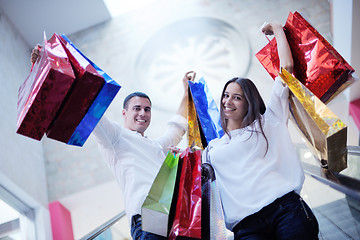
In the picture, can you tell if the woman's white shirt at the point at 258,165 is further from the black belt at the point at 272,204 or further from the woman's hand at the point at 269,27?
the woman's hand at the point at 269,27

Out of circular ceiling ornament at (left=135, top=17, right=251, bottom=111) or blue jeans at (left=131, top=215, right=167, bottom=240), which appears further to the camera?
circular ceiling ornament at (left=135, top=17, right=251, bottom=111)

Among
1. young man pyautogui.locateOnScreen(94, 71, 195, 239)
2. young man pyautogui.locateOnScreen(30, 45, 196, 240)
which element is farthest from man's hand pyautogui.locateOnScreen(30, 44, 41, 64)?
young man pyautogui.locateOnScreen(94, 71, 195, 239)

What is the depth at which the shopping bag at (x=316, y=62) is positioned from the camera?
4.62 feet

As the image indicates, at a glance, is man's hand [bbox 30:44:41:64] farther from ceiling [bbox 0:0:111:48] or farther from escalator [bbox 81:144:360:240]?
ceiling [bbox 0:0:111:48]

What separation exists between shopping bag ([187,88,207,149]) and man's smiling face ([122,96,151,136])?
26 cm

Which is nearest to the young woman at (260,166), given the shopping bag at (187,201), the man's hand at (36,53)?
the shopping bag at (187,201)

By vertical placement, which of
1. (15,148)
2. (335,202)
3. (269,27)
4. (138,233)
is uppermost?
(15,148)

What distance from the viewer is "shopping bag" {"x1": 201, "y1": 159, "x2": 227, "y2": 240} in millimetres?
1305

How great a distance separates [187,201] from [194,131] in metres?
0.72

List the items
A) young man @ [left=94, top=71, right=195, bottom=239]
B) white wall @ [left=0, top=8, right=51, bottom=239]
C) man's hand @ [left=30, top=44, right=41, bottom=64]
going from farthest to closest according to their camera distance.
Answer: white wall @ [left=0, top=8, right=51, bottom=239]
young man @ [left=94, top=71, right=195, bottom=239]
man's hand @ [left=30, top=44, right=41, bottom=64]

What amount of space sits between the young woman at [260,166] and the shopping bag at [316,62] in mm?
57

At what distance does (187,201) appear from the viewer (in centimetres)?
131

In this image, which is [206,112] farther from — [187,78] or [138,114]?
[138,114]

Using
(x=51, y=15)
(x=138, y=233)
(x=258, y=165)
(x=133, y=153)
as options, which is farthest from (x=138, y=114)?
(x=51, y=15)
